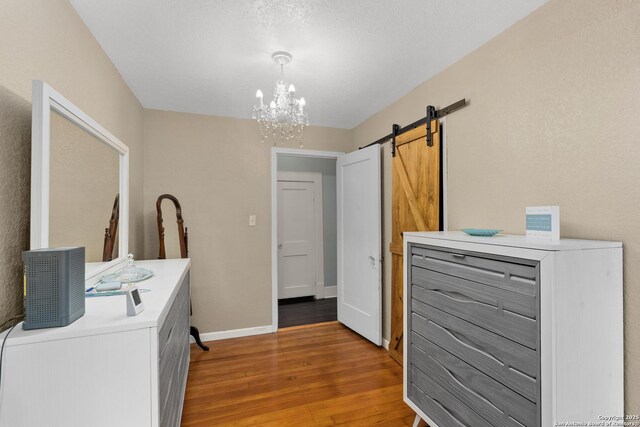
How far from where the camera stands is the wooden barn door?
2.32 m

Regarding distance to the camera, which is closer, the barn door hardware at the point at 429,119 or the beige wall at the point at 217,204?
the barn door hardware at the point at 429,119

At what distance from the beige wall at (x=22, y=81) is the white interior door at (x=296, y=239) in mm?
3168

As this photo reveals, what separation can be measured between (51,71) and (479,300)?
2213 mm

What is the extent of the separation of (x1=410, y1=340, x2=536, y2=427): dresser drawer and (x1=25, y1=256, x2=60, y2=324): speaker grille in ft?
5.62

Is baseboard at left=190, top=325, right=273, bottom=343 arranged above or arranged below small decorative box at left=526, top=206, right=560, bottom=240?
below

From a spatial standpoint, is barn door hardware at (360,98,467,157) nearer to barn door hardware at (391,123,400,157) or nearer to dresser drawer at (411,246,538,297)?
barn door hardware at (391,123,400,157)

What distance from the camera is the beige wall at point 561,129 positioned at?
123 centimetres

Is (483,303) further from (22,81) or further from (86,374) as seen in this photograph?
(22,81)

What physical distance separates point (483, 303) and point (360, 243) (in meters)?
1.92

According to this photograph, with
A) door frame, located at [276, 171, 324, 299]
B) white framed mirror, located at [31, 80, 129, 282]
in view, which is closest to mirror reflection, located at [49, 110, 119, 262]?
white framed mirror, located at [31, 80, 129, 282]

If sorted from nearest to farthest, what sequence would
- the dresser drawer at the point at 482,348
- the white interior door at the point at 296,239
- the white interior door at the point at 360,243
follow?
the dresser drawer at the point at 482,348 → the white interior door at the point at 360,243 → the white interior door at the point at 296,239

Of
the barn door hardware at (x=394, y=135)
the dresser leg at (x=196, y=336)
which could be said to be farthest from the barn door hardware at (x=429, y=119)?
the dresser leg at (x=196, y=336)

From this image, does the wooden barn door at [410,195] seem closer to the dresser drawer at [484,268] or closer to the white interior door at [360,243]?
the white interior door at [360,243]

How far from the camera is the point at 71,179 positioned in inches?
55.0
